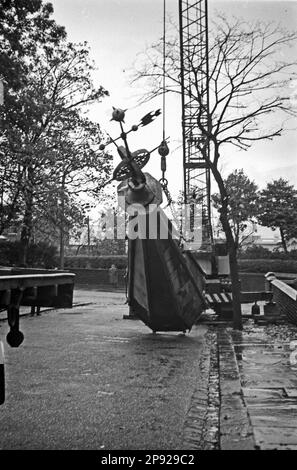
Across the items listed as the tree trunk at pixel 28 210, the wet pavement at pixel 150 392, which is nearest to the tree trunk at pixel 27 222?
the tree trunk at pixel 28 210

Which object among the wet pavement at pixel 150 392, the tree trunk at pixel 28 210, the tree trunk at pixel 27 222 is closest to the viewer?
the wet pavement at pixel 150 392

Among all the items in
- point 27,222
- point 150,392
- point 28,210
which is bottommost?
point 150,392

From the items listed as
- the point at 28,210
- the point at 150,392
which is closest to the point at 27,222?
the point at 28,210

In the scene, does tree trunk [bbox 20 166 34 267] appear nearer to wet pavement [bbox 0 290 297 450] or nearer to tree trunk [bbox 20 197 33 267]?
tree trunk [bbox 20 197 33 267]

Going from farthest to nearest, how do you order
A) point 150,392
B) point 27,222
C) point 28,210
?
1. point 27,222
2. point 28,210
3. point 150,392

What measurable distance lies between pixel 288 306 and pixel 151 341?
4.04 m

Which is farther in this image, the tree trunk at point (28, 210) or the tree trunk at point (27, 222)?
the tree trunk at point (27, 222)

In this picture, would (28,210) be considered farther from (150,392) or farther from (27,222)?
(150,392)

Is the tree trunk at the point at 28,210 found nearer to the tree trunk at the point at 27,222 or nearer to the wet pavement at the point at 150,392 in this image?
the tree trunk at the point at 27,222

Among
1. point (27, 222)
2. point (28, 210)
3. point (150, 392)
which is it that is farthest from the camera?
point (27, 222)

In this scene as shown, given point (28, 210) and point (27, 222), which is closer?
point (28, 210)

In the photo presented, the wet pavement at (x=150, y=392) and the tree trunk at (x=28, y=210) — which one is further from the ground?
the tree trunk at (x=28, y=210)
